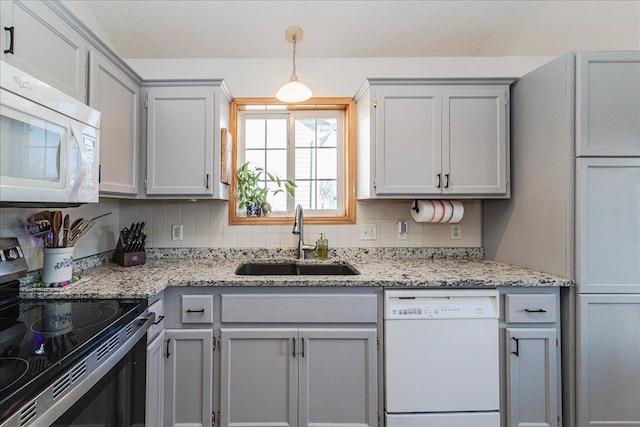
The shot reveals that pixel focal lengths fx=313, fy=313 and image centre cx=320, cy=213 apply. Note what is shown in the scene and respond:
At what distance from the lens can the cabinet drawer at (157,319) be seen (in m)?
1.43

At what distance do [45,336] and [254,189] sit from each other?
1.55 metres

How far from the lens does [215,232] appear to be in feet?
7.48

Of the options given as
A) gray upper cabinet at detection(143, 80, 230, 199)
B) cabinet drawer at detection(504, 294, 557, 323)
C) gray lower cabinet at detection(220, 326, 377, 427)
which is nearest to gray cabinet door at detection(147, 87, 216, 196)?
gray upper cabinet at detection(143, 80, 230, 199)

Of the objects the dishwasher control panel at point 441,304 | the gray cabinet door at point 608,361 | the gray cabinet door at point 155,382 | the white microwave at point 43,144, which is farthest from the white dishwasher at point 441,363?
the white microwave at point 43,144

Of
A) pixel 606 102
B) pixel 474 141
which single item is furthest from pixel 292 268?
pixel 606 102

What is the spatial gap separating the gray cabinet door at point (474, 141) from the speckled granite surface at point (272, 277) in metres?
0.51

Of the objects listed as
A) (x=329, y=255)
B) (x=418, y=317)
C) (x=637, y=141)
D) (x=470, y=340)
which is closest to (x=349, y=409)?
(x=418, y=317)

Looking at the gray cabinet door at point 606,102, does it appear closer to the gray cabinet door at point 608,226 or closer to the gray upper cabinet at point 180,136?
the gray cabinet door at point 608,226

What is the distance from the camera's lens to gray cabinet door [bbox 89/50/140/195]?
1537 mm

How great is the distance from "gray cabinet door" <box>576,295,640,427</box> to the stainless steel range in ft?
6.73

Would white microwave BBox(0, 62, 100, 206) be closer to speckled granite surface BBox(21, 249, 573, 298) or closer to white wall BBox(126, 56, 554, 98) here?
speckled granite surface BBox(21, 249, 573, 298)

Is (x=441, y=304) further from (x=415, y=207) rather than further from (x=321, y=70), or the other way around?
(x=321, y=70)

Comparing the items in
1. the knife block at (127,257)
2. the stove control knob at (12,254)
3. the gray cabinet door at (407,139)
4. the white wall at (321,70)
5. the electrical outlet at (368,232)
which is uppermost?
the white wall at (321,70)

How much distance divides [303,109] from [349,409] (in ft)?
6.51
